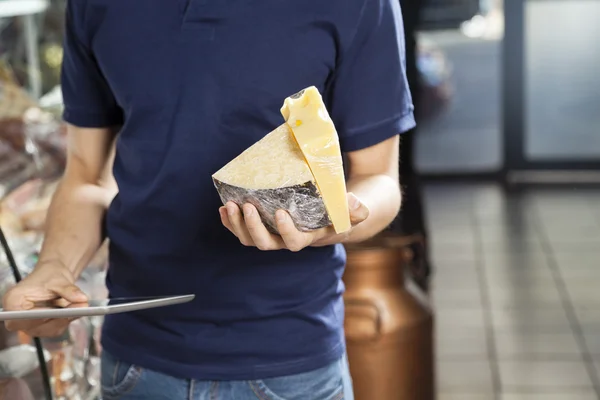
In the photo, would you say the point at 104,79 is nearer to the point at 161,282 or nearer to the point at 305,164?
the point at 161,282

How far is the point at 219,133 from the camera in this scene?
1240 mm

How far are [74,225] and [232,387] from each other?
0.33 meters

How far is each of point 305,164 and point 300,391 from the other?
0.34 m

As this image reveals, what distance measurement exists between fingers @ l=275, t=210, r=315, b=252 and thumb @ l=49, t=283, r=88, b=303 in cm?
30

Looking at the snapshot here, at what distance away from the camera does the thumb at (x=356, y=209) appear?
3.64 ft

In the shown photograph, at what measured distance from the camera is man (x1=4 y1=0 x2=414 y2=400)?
124 cm

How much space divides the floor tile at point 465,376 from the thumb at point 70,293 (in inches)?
99.1

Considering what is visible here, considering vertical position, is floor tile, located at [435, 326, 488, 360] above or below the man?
below

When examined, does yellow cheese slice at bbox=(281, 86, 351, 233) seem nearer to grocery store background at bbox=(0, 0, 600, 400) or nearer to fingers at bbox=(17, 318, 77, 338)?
fingers at bbox=(17, 318, 77, 338)

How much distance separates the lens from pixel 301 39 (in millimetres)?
1244

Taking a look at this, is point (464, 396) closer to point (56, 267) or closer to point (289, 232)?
point (56, 267)

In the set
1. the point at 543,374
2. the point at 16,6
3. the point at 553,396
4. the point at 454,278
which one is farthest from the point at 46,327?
the point at 454,278

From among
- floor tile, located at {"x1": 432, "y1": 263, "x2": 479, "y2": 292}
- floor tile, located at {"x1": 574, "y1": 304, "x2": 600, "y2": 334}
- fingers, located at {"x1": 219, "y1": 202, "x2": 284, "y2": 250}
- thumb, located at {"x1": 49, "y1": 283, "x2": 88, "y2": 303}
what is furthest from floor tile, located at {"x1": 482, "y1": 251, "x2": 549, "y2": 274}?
fingers, located at {"x1": 219, "y1": 202, "x2": 284, "y2": 250}

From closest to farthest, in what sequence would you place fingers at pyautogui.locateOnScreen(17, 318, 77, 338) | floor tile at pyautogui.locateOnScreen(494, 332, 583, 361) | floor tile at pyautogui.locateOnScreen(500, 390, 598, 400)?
fingers at pyautogui.locateOnScreen(17, 318, 77, 338) < floor tile at pyautogui.locateOnScreen(500, 390, 598, 400) < floor tile at pyautogui.locateOnScreen(494, 332, 583, 361)
